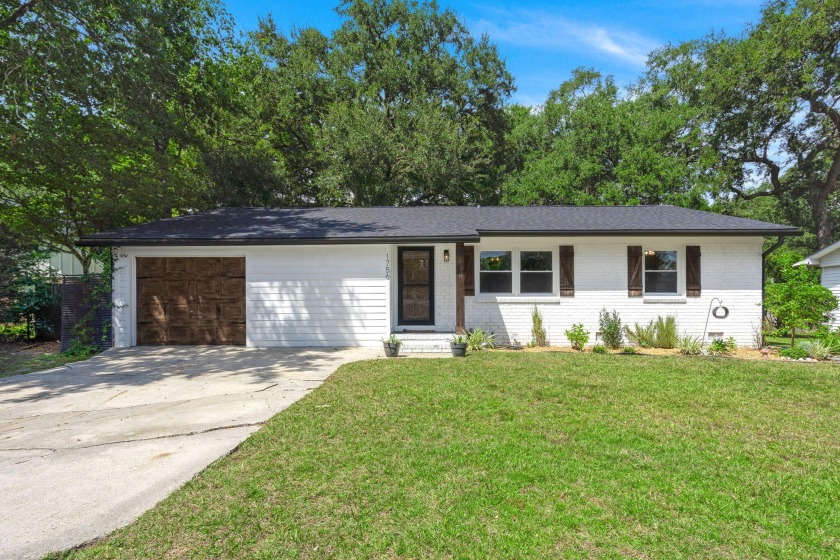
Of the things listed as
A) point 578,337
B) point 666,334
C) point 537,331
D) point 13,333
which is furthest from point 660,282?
point 13,333

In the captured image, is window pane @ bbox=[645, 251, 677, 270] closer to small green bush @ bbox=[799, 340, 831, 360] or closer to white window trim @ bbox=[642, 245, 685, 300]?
white window trim @ bbox=[642, 245, 685, 300]

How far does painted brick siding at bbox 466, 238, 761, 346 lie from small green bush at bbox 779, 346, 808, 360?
4.25 ft

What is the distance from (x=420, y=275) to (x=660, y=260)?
20.5ft

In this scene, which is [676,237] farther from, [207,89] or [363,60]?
[207,89]

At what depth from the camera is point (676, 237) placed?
10.2 metres

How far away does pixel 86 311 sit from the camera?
9.20 metres

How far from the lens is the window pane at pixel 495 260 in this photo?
1062 cm

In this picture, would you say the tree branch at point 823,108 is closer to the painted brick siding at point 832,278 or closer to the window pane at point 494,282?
the painted brick siding at point 832,278

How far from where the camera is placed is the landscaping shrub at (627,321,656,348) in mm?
10062

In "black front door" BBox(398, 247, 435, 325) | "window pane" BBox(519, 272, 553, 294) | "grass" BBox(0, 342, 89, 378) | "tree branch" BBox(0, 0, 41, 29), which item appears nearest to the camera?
"grass" BBox(0, 342, 89, 378)

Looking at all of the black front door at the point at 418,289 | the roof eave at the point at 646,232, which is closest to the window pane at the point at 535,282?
the roof eave at the point at 646,232

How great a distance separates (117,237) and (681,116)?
2147 centimetres

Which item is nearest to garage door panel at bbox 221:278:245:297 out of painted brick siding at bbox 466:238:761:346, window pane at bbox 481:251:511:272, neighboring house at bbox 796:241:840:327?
painted brick siding at bbox 466:238:761:346

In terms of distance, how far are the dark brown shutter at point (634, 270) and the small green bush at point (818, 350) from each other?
341 centimetres
